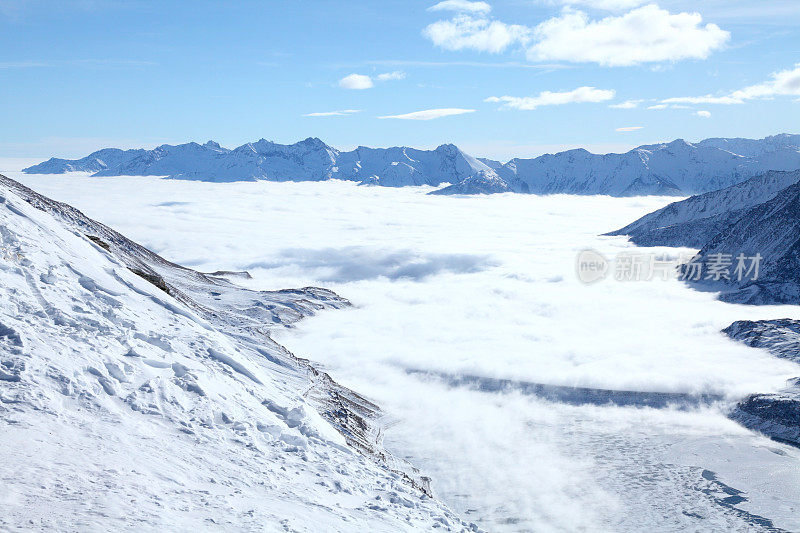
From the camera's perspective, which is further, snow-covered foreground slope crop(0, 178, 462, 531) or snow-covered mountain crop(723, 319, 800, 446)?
snow-covered mountain crop(723, 319, 800, 446)

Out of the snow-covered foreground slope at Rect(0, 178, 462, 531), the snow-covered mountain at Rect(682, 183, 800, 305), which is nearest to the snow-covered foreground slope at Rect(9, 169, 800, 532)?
the snow-covered mountain at Rect(682, 183, 800, 305)

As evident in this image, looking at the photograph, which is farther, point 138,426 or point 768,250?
point 768,250

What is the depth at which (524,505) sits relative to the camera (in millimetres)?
54469

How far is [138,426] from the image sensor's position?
84.4 feet

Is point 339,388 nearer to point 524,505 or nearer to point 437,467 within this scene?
point 437,467

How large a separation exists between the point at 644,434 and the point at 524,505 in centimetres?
3033

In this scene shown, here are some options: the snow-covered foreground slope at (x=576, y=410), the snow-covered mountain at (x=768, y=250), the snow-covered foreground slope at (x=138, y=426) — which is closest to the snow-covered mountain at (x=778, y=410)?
the snow-covered foreground slope at (x=576, y=410)

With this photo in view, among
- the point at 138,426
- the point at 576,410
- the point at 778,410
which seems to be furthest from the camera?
the point at 576,410

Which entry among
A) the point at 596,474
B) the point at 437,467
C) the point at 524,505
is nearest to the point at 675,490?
the point at 596,474

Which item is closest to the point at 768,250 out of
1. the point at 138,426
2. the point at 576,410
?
the point at 576,410

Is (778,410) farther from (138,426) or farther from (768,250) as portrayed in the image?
(768,250)

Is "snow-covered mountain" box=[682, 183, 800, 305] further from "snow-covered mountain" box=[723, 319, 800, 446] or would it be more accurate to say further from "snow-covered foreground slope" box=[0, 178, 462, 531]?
"snow-covered foreground slope" box=[0, 178, 462, 531]

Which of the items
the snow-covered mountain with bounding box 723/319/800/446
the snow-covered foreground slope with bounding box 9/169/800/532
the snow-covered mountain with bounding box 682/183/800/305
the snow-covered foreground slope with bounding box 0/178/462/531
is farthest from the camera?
the snow-covered mountain with bounding box 682/183/800/305

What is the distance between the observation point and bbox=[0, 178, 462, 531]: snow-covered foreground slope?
19.7 meters
